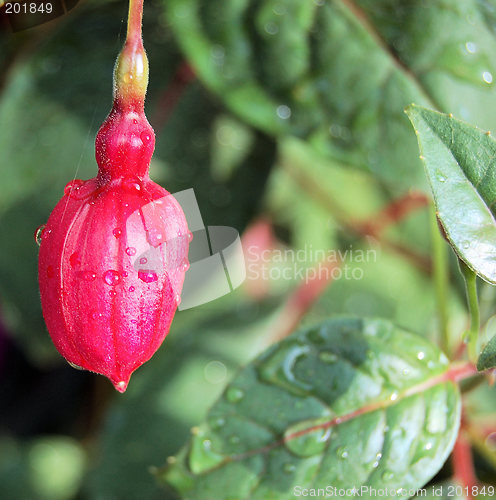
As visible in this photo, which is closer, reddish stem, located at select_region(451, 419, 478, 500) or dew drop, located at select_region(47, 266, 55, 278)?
dew drop, located at select_region(47, 266, 55, 278)

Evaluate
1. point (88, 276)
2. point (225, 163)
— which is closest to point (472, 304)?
point (88, 276)

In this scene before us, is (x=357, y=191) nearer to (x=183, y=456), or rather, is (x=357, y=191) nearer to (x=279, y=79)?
(x=279, y=79)

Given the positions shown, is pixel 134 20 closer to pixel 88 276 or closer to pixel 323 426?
pixel 88 276

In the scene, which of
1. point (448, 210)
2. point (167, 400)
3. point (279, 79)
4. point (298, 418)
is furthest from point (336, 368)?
point (167, 400)

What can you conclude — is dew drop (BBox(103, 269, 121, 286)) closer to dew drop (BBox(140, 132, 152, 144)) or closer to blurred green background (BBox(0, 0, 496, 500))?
dew drop (BBox(140, 132, 152, 144))

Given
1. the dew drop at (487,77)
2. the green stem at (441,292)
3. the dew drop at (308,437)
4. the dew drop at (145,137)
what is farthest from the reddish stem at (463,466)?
the dew drop at (145,137)

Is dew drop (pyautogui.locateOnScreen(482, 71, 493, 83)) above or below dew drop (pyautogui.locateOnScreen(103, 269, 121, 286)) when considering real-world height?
above

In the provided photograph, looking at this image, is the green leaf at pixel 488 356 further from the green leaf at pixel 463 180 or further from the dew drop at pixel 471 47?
the dew drop at pixel 471 47

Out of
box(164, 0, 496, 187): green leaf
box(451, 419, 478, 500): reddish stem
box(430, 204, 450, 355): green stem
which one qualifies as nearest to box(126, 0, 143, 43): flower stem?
box(164, 0, 496, 187): green leaf
